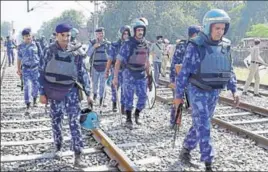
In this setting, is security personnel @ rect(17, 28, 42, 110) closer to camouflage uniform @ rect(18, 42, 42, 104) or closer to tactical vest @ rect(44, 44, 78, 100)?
camouflage uniform @ rect(18, 42, 42, 104)

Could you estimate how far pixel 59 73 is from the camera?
5.22m

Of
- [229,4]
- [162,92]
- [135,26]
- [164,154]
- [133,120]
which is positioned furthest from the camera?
[229,4]

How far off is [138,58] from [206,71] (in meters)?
2.76

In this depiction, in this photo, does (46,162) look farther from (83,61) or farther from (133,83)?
(133,83)

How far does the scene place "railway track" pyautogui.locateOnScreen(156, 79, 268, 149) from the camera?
7168mm

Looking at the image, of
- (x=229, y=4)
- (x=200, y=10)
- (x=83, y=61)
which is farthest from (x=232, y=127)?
(x=229, y=4)

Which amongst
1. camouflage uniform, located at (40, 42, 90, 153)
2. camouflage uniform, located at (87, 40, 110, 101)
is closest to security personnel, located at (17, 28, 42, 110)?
camouflage uniform, located at (87, 40, 110, 101)

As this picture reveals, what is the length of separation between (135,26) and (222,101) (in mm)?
4718

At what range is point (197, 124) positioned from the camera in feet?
16.3

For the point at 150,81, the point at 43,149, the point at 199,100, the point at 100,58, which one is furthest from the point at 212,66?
the point at 100,58

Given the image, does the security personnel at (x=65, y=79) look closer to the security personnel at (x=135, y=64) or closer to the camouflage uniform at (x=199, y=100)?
the camouflage uniform at (x=199, y=100)

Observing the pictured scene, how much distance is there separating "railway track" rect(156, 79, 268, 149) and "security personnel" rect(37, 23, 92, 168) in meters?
3.18

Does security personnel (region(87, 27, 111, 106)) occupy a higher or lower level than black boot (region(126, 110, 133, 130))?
higher

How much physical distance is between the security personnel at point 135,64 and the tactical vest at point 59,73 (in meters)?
2.19
